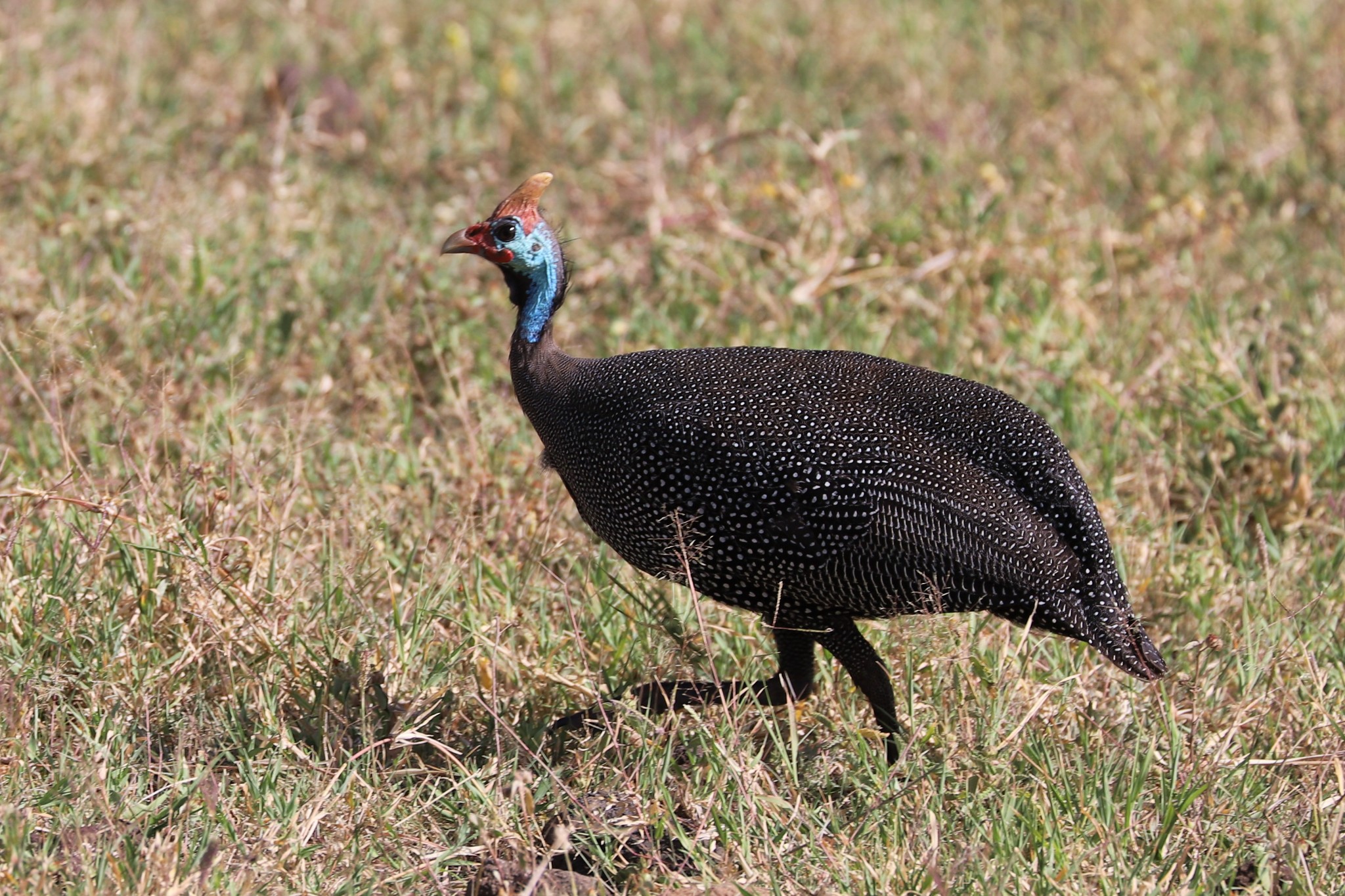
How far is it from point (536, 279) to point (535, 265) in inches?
1.3

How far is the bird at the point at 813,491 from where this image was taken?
10.4 feet

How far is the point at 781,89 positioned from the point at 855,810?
13.9ft

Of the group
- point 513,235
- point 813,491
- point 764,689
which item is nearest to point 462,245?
point 513,235

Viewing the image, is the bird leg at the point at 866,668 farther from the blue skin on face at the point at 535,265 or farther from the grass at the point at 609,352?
the blue skin on face at the point at 535,265

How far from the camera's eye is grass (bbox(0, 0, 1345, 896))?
3.04 metres

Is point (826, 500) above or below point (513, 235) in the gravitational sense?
below

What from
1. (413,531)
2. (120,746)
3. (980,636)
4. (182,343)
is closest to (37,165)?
(182,343)

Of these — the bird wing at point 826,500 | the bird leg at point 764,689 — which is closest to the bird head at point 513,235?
the bird wing at point 826,500

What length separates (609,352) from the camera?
4930 millimetres

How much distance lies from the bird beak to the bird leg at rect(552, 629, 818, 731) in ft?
3.13

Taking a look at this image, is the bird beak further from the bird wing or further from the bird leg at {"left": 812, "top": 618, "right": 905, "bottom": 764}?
the bird leg at {"left": 812, "top": 618, "right": 905, "bottom": 764}

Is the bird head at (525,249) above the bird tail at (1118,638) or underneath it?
above

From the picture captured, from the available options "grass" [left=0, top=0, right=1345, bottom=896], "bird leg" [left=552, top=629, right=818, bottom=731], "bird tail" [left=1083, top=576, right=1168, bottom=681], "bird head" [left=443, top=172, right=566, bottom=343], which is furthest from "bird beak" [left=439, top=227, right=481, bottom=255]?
"bird tail" [left=1083, top=576, right=1168, bottom=681]

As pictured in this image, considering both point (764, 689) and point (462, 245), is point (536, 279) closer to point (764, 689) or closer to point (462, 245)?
point (462, 245)
